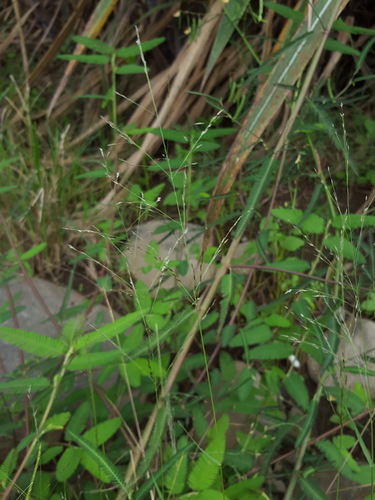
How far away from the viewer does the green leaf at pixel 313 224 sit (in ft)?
4.50

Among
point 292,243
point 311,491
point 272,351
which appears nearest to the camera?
point 311,491

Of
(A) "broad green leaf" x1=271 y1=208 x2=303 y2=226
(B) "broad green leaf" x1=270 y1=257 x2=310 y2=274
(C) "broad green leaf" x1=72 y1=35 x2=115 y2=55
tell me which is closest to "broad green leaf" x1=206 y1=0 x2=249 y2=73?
(C) "broad green leaf" x1=72 y1=35 x2=115 y2=55

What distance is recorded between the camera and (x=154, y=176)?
218 centimetres

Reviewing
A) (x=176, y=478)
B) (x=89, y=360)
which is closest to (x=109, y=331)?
(x=89, y=360)

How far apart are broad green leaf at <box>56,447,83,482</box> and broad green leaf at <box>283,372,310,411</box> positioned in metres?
0.41

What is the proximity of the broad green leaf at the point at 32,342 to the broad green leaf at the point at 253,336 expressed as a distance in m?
0.49

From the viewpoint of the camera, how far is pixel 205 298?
3.88 ft

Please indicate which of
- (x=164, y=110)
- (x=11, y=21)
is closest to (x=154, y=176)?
(x=164, y=110)

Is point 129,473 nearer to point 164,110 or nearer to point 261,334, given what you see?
point 261,334

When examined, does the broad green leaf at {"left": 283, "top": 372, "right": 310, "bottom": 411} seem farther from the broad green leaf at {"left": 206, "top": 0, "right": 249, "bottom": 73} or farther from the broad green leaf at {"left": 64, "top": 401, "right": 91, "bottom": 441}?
the broad green leaf at {"left": 206, "top": 0, "right": 249, "bottom": 73}

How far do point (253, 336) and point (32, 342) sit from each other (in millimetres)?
576

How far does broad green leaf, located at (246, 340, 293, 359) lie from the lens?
128 cm

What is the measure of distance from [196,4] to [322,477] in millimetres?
1583

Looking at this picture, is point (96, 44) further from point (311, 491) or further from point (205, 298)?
point (311, 491)
